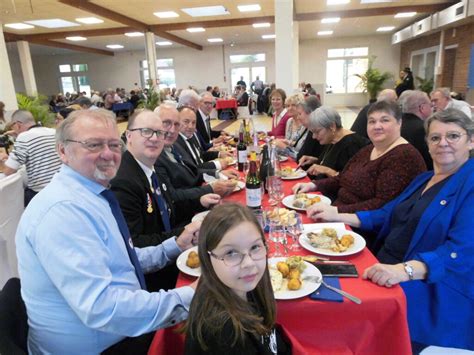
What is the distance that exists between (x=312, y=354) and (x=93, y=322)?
71 cm

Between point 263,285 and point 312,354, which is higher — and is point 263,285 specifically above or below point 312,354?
above

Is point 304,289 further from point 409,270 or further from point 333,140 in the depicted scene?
point 333,140

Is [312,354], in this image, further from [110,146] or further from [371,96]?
[371,96]

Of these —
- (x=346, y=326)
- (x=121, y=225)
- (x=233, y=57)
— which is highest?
(x=233, y=57)

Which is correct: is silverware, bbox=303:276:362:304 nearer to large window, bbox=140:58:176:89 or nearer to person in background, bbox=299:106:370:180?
person in background, bbox=299:106:370:180

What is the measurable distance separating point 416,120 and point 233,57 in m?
16.6

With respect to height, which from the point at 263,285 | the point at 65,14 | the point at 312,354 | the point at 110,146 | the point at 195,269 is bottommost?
the point at 312,354

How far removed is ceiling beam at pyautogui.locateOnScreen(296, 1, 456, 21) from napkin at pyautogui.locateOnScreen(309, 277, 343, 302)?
36.4 ft

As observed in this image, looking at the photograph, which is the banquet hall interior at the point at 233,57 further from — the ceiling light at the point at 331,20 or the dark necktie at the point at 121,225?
the dark necktie at the point at 121,225

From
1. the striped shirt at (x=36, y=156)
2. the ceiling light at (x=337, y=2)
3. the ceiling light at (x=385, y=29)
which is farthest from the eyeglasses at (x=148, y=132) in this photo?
the ceiling light at (x=385, y=29)

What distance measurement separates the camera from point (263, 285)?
41.8 inches

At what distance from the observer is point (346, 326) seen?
1187 mm

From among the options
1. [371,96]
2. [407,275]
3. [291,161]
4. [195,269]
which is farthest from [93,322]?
[371,96]

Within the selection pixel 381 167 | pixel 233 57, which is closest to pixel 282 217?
pixel 381 167
